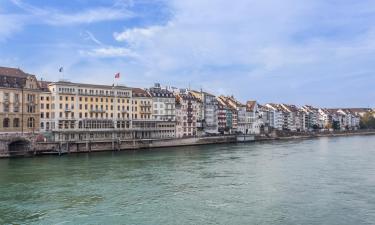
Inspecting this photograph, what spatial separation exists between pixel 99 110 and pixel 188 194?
209ft

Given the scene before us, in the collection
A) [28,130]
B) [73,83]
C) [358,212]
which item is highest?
[73,83]

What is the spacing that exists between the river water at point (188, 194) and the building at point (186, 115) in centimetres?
6406

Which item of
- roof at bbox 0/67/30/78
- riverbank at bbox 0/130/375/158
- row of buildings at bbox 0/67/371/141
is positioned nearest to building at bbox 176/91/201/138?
row of buildings at bbox 0/67/371/141

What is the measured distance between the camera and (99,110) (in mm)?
95750

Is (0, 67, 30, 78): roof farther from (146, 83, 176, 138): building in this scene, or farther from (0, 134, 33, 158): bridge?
(146, 83, 176, 138): building

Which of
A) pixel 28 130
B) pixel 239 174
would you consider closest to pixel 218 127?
pixel 28 130

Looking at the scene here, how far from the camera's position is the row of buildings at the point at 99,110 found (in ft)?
265

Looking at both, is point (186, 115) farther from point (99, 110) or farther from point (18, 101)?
point (18, 101)

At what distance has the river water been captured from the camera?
27.9 meters

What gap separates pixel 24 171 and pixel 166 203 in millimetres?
24779

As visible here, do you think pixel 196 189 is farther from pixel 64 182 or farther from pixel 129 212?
pixel 64 182

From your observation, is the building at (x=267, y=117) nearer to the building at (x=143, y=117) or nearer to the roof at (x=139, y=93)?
the roof at (x=139, y=93)

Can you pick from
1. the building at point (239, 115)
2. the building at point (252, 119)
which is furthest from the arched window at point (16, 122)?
the building at point (252, 119)

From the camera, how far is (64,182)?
136 ft
